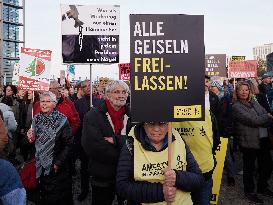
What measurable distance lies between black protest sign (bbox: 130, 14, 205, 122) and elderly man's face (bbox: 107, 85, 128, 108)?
1.02m

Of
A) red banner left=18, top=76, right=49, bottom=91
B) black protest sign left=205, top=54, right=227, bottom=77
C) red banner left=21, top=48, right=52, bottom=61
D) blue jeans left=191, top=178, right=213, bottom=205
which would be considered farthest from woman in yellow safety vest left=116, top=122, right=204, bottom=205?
black protest sign left=205, top=54, right=227, bottom=77

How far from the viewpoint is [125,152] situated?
122 inches

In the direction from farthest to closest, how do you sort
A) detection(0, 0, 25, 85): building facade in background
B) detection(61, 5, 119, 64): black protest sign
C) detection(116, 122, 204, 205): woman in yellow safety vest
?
detection(0, 0, 25, 85): building facade in background
detection(61, 5, 119, 64): black protest sign
detection(116, 122, 204, 205): woman in yellow safety vest

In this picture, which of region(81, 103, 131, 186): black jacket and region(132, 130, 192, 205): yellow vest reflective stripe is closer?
region(132, 130, 192, 205): yellow vest reflective stripe

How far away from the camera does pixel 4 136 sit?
7.76ft

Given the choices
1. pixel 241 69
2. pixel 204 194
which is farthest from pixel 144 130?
pixel 241 69

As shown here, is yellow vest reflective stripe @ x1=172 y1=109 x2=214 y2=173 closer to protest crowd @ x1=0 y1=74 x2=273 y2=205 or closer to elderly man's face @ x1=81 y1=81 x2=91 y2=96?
protest crowd @ x1=0 y1=74 x2=273 y2=205

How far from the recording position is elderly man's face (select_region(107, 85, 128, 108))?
13.2 feet

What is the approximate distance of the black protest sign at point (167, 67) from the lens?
2998 millimetres

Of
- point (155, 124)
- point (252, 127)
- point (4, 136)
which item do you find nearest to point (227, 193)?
point (252, 127)

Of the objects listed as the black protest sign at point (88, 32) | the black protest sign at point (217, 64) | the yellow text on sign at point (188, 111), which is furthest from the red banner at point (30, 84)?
the black protest sign at point (217, 64)

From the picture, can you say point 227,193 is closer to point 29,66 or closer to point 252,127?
point 252,127

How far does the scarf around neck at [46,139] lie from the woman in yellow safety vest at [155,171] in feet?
4.96

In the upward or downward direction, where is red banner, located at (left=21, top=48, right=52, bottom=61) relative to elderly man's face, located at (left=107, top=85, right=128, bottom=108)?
upward
